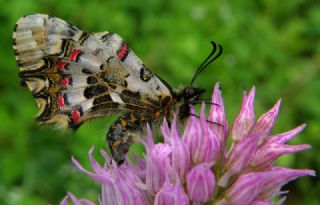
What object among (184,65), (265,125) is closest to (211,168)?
(265,125)

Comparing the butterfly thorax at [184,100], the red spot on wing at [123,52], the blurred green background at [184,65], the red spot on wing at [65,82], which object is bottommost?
the blurred green background at [184,65]

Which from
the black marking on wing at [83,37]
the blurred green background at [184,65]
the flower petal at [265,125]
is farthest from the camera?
the blurred green background at [184,65]

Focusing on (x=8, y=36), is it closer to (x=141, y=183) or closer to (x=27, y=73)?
(x=27, y=73)

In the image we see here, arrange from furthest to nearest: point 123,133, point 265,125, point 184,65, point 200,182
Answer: point 184,65 < point 123,133 < point 265,125 < point 200,182

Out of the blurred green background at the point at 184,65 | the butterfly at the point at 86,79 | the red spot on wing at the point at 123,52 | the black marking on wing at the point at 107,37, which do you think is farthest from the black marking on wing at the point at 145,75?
the blurred green background at the point at 184,65

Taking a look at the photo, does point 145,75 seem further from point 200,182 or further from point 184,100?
point 200,182

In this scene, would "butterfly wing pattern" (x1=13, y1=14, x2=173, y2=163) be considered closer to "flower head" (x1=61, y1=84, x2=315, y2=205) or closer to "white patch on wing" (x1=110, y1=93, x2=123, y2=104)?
"white patch on wing" (x1=110, y1=93, x2=123, y2=104)

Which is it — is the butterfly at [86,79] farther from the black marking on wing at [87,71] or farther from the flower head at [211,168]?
the flower head at [211,168]

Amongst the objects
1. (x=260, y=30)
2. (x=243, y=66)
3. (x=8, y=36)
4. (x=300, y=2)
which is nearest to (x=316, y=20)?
(x=300, y=2)
